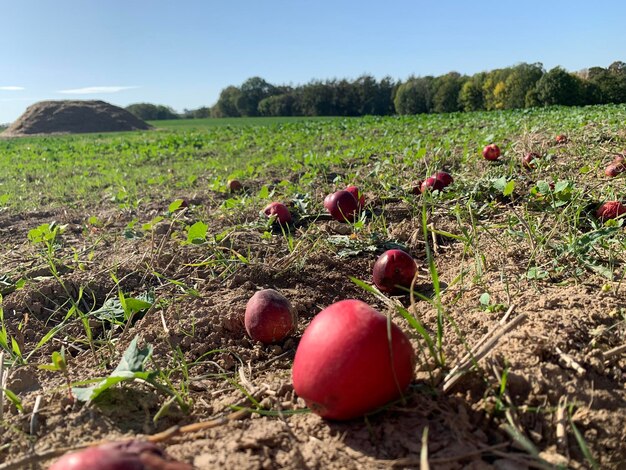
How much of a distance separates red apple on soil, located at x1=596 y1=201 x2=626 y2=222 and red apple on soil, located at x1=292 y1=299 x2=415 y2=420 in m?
2.15

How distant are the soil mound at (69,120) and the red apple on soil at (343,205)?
161 ft

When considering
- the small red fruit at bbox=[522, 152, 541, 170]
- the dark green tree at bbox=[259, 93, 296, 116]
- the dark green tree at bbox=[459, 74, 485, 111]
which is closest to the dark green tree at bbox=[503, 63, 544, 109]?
the dark green tree at bbox=[459, 74, 485, 111]

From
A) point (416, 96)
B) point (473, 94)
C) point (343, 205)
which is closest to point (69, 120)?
point (416, 96)

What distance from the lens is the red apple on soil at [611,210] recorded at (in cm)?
282

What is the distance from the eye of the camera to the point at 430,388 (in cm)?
141

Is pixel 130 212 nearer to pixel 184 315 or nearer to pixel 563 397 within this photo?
pixel 184 315

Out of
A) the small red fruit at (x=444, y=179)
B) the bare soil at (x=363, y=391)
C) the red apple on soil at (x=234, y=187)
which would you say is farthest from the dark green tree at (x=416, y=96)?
the bare soil at (x=363, y=391)

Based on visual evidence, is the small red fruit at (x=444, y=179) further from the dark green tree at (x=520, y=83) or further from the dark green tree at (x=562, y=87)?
the dark green tree at (x=520, y=83)

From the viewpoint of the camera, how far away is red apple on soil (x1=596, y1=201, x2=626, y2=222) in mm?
2818

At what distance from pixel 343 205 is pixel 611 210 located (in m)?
1.67

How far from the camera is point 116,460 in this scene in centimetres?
90

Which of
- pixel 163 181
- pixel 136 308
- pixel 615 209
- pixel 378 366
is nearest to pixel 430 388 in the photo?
pixel 378 366

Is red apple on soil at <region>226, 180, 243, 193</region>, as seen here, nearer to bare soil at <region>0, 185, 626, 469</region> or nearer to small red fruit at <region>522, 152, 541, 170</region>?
bare soil at <region>0, 185, 626, 469</region>

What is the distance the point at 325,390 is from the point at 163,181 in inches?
272
